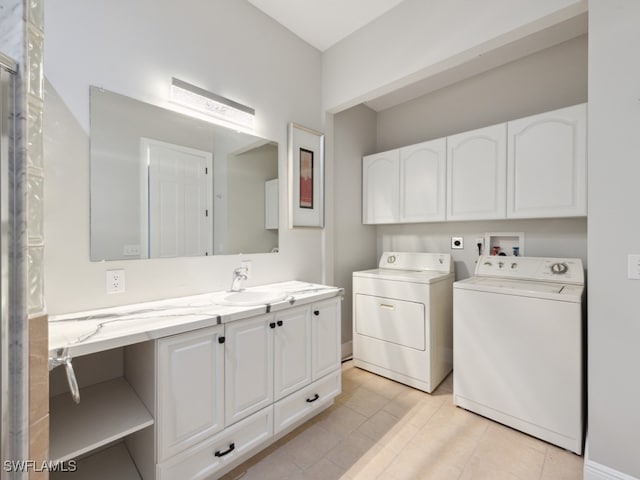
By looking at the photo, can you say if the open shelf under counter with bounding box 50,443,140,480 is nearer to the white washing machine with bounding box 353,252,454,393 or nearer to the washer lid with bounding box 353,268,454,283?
the white washing machine with bounding box 353,252,454,393

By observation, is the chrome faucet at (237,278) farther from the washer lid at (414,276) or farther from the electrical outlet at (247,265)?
the washer lid at (414,276)

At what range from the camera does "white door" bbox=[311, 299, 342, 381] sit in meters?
1.86

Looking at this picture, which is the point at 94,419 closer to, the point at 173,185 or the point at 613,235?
the point at 173,185

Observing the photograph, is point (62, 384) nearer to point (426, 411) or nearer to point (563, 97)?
point (426, 411)

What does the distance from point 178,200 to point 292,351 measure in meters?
1.14

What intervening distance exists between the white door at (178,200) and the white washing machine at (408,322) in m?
1.46

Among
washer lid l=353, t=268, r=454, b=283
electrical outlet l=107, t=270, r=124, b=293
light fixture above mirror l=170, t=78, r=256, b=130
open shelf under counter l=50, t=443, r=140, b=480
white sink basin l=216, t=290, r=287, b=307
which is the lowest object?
open shelf under counter l=50, t=443, r=140, b=480

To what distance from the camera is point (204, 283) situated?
6.16 ft

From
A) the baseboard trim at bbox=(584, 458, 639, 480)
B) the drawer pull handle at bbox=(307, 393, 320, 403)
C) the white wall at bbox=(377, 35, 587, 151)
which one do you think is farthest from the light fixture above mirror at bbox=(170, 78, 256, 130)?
the baseboard trim at bbox=(584, 458, 639, 480)

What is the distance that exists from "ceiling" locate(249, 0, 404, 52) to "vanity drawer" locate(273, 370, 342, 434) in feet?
8.79

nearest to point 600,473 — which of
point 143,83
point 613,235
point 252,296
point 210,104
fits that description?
point 613,235

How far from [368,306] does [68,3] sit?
269 cm

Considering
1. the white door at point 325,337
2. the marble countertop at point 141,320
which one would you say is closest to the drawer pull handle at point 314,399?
the white door at point 325,337

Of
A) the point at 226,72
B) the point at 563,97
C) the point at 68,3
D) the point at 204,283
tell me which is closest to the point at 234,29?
the point at 226,72
